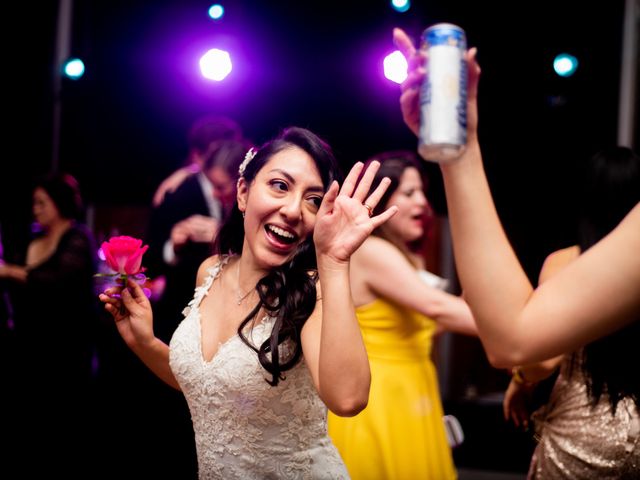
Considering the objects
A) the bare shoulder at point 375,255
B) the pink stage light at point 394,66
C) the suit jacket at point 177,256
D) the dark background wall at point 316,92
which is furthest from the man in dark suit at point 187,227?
the dark background wall at point 316,92

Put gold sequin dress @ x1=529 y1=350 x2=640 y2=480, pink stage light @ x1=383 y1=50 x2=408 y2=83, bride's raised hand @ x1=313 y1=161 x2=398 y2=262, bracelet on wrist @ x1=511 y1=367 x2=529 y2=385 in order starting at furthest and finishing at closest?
pink stage light @ x1=383 y1=50 x2=408 y2=83 → bracelet on wrist @ x1=511 y1=367 x2=529 y2=385 → gold sequin dress @ x1=529 y1=350 x2=640 y2=480 → bride's raised hand @ x1=313 y1=161 x2=398 y2=262

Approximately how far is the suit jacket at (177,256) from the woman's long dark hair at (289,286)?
52.1 inches

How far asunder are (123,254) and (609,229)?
1.25 meters

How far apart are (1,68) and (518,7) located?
12.1 feet

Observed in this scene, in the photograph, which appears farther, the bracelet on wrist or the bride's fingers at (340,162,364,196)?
the bracelet on wrist

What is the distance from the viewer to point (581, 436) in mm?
1691

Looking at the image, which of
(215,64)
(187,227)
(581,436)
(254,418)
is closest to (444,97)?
(254,418)

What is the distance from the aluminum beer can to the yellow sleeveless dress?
5.37 feet

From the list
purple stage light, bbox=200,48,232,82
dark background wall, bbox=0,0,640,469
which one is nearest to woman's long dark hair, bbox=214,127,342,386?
purple stage light, bbox=200,48,232,82

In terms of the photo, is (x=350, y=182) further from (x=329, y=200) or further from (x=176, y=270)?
Answer: (x=176, y=270)

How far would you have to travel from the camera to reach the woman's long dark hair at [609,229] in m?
1.62

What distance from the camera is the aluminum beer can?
0.83 m

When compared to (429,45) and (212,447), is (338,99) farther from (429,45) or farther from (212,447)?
(429,45)

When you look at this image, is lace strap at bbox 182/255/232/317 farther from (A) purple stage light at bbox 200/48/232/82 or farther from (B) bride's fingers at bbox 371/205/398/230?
(A) purple stage light at bbox 200/48/232/82
